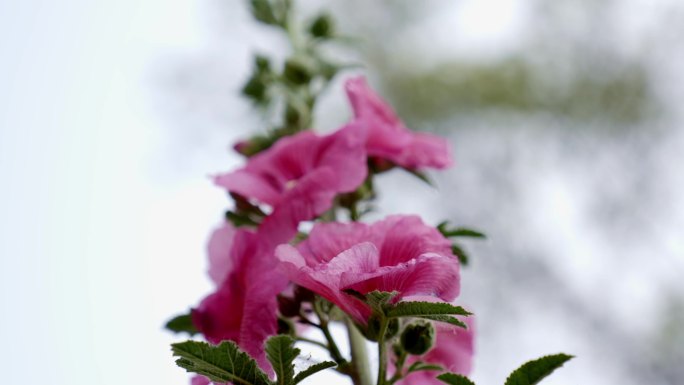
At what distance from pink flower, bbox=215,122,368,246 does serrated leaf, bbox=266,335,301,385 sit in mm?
199

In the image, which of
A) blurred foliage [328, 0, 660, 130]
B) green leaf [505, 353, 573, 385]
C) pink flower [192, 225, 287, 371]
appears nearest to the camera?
green leaf [505, 353, 573, 385]

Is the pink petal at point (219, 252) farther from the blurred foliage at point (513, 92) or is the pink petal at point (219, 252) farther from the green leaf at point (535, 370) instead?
the blurred foliage at point (513, 92)

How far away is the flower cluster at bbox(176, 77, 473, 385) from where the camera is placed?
2.19ft

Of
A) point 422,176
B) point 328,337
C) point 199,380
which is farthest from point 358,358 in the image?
point 422,176

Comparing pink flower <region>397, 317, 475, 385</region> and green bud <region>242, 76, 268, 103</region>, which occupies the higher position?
green bud <region>242, 76, 268, 103</region>

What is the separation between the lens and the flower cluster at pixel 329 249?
0.67 metres

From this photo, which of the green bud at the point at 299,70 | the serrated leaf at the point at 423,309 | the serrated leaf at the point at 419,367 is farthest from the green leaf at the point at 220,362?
the green bud at the point at 299,70

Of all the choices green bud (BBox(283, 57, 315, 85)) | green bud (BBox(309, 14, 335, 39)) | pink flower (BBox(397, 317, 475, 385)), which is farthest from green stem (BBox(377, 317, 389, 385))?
green bud (BBox(309, 14, 335, 39))

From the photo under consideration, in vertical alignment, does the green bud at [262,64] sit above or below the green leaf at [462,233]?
above

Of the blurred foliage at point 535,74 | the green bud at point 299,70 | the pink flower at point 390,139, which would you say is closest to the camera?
the pink flower at point 390,139

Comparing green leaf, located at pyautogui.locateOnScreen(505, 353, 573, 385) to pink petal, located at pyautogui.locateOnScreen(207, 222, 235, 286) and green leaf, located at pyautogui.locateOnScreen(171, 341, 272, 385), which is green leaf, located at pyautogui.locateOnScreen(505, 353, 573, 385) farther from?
pink petal, located at pyautogui.locateOnScreen(207, 222, 235, 286)

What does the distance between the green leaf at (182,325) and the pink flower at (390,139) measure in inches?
12.0

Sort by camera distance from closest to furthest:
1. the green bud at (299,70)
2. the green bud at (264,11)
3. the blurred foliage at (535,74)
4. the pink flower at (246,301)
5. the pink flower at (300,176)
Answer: the pink flower at (246,301), the pink flower at (300,176), the green bud at (299,70), the green bud at (264,11), the blurred foliage at (535,74)

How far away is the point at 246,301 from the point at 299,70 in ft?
2.02
